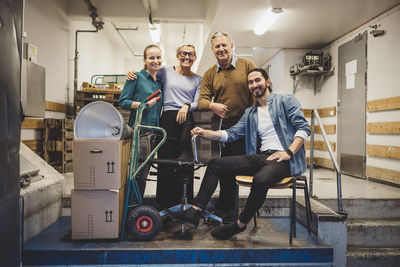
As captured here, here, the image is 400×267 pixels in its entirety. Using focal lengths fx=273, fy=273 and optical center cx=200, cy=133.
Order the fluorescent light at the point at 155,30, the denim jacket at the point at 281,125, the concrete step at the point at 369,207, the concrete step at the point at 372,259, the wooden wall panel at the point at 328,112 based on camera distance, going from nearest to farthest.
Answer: the denim jacket at the point at 281,125
the concrete step at the point at 372,259
the concrete step at the point at 369,207
the wooden wall panel at the point at 328,112
the fluorescent light at the point at 155,30

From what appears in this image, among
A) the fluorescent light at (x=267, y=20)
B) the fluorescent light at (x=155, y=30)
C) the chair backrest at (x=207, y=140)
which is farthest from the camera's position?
the fluorescent light at (x=155, y=30)

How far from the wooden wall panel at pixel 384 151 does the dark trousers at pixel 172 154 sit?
330 cm

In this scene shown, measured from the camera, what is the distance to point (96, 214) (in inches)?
85.1

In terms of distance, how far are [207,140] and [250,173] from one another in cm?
50

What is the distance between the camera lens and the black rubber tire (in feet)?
7.23

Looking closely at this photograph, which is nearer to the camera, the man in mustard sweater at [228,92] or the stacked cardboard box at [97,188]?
the stacked cardboard box at [97,188]

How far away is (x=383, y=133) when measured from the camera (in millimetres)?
4336

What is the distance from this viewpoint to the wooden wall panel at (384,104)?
4.10 metres

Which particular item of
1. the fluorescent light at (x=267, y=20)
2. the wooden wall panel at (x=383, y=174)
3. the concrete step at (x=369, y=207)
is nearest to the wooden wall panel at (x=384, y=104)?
the wooden wall panel at (x=383, y=174)

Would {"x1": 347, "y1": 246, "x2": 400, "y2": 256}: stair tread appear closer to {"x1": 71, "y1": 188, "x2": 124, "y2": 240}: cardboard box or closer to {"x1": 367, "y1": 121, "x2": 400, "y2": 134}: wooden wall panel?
{"x1": 367, "y1": 121, "x2": 400, "y2": 134}: wooden wall panel

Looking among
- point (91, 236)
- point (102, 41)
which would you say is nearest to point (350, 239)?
point (91, 236)

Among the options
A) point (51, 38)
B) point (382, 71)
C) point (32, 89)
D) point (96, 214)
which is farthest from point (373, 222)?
point (51, 38)

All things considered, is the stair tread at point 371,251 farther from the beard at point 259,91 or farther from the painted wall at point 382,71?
the beard at point 259,91

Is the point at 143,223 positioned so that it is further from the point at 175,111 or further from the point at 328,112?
the point at 328,112
